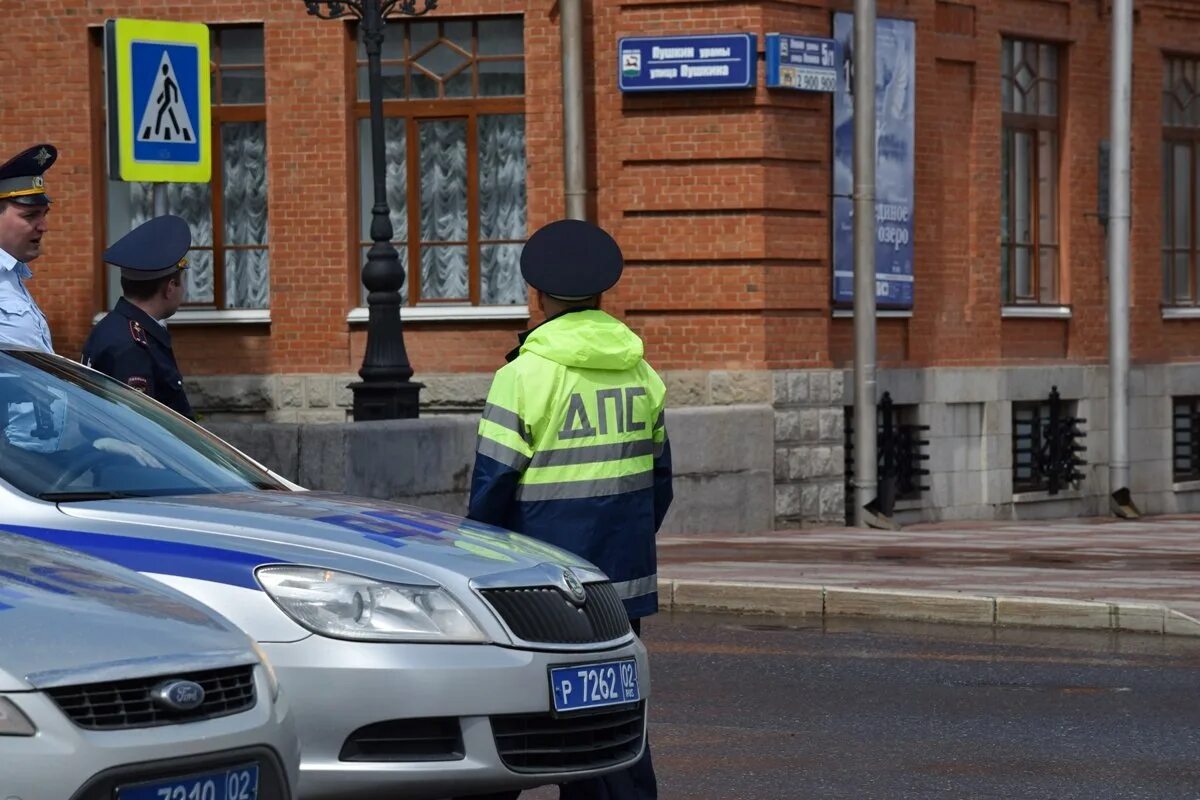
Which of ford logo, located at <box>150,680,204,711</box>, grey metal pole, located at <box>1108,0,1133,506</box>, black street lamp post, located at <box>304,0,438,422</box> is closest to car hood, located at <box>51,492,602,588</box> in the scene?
ford logo, located at <box>150,680,204,711</box>

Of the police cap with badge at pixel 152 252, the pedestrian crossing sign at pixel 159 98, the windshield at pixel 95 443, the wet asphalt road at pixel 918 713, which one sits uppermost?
the pedestrian crossing sign at pixel 159 98

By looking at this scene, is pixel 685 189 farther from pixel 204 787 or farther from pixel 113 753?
pixel 113 753

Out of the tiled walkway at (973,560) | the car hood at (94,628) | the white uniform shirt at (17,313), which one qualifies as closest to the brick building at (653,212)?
the tiled walkway at (973,560)

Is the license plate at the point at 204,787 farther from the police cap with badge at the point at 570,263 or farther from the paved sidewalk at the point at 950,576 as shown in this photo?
the paved sidewalk at the point at 950,576

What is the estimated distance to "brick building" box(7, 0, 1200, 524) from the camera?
19828 mm

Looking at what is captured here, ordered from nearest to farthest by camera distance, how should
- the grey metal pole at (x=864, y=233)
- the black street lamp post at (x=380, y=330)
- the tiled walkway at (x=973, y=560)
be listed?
the tiled walkway at (x=973, y=560) < the black street lamp post at (x=380, y=330) < the grey metal pole at (x=864, y=233)

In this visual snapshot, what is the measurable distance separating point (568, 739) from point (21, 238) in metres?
3.77

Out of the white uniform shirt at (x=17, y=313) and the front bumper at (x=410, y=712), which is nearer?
the front bumper at (x=410, y=712)

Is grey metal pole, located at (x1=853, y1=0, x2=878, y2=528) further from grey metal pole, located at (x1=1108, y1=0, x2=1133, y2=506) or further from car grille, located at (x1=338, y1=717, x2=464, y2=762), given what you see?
car grille, located at (x1=338, y1=717, x2=464, y2=762)

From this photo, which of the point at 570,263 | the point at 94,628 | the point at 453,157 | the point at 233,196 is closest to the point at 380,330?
the point at 453,157

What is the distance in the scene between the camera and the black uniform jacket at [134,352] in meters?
9.07

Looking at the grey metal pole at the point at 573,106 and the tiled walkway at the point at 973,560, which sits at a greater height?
the grey metal pole at the point at 573,106

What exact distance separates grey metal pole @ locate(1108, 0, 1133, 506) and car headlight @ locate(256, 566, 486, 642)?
17.7 metres

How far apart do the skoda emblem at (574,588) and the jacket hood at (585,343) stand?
834 millimetres
